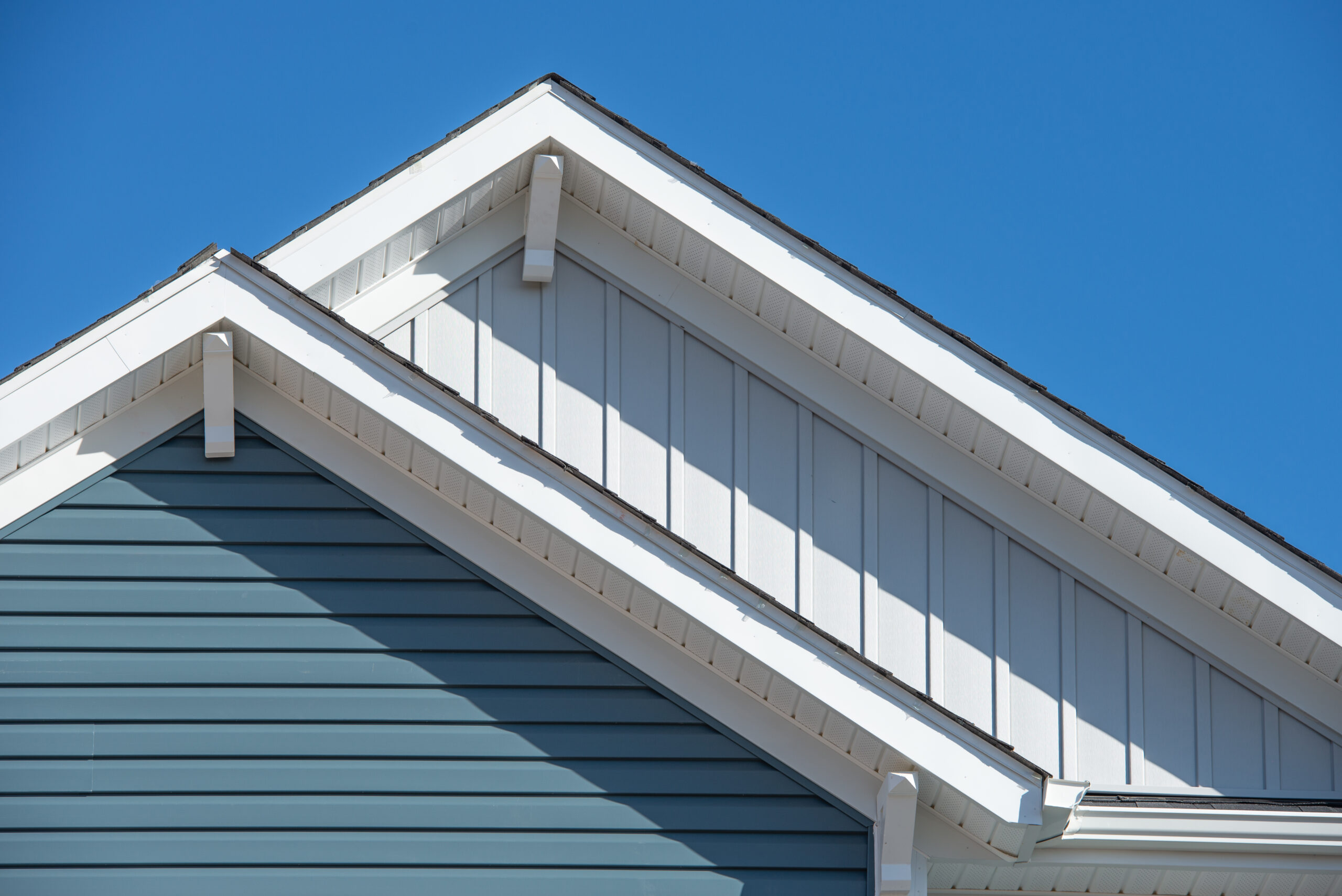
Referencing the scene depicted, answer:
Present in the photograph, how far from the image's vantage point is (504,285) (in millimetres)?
6633

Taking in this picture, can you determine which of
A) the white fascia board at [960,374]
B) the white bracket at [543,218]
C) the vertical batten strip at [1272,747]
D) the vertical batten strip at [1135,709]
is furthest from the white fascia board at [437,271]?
the vertical batten strip at [1272,747]

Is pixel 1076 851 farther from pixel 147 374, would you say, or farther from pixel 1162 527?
pixel 147 374

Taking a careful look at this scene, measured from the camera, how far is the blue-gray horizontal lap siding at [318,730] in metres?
4.98

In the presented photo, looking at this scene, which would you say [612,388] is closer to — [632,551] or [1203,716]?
[632,551]

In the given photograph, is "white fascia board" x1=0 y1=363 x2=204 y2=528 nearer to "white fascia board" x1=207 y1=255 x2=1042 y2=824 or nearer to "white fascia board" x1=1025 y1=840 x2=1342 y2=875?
"white fascia board" x1=207 y1=255 x2=1042 y2=824

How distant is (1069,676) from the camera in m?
6.12

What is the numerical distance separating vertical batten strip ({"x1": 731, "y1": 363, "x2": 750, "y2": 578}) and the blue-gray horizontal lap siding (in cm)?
119

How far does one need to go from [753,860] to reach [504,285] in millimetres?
3224

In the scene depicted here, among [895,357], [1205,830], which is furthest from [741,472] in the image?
[1205,830]

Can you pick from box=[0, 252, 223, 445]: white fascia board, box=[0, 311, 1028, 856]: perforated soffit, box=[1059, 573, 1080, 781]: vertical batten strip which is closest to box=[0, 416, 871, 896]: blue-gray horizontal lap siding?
box=[0, 311, 1028, 856]: perforated soffit

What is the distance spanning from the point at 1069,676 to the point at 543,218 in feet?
11.6

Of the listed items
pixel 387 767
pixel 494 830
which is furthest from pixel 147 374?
pixel 494 830

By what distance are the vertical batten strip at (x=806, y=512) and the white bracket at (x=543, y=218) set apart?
155 cm

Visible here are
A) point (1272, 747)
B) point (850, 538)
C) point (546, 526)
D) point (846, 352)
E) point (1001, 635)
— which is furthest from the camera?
point (846, 352)
